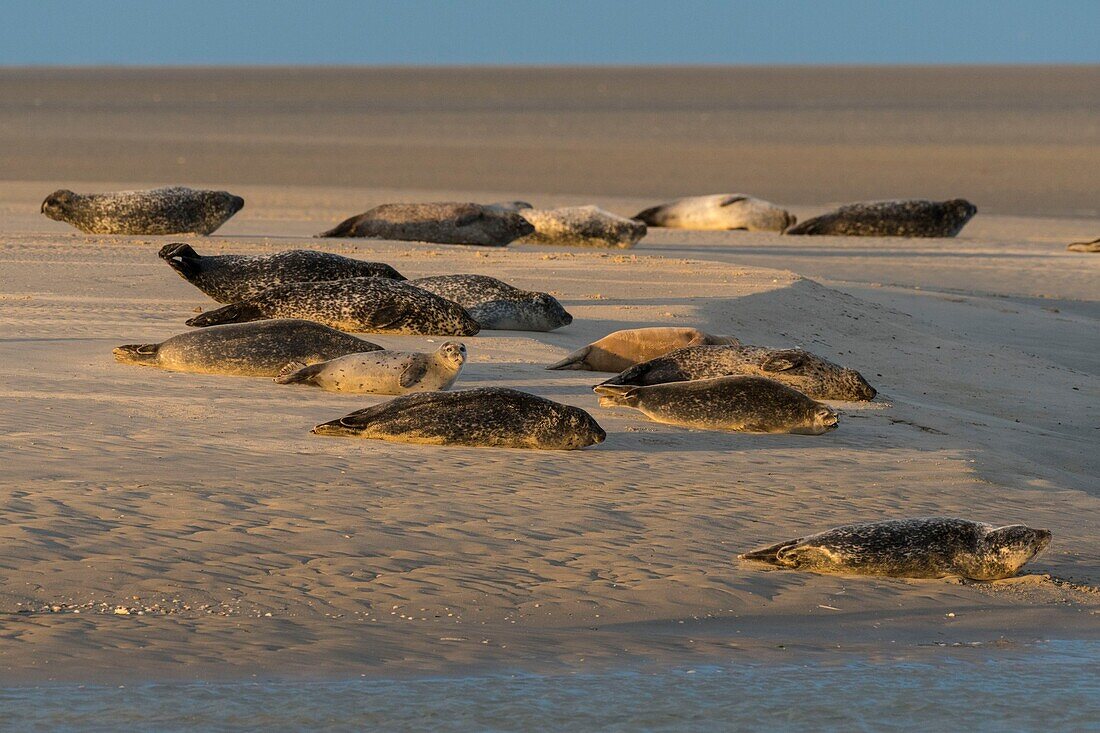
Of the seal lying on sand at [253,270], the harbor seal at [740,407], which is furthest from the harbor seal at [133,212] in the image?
the harbor seal at [740,407]

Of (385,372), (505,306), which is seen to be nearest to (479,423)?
(385,372)

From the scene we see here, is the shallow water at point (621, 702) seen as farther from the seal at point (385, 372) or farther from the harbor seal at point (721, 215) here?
the harbor seal at point (721, 215)

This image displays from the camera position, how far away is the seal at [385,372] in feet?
24.7

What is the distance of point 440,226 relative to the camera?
599 inches

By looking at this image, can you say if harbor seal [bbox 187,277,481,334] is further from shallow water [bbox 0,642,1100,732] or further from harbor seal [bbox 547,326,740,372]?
shallow water [bbox 0,642,1100,732]

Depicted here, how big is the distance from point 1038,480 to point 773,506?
1.40 m

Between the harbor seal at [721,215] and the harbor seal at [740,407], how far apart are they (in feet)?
39.7

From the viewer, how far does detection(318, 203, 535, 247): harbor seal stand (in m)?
15.1

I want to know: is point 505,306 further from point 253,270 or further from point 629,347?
point 253,270

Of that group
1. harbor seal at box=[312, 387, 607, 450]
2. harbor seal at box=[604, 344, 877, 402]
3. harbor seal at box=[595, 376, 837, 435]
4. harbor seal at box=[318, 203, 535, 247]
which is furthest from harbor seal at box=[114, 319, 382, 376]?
harbor seal at box=[318, 203, 535, 247]

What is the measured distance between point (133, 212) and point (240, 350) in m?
6.50

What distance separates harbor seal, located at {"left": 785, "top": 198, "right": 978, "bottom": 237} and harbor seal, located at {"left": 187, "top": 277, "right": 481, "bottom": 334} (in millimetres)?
10136

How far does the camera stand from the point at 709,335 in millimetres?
8898

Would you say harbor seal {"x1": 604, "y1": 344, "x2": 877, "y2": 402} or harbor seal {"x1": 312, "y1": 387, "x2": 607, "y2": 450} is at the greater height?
harbor seal {"x1": 604, "y1": 344, "x2": 877, "y2": 402}
